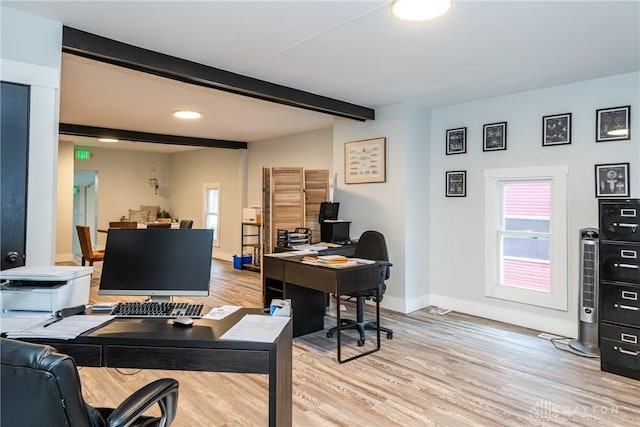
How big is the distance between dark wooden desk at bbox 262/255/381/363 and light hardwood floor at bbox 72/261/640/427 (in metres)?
0.21

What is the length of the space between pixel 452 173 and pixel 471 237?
79cm

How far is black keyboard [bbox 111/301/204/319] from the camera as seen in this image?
1.99 metres

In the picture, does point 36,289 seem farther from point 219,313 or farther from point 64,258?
point 64,258

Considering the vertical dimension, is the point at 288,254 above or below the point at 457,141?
below

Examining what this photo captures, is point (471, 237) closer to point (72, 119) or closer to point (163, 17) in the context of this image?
point (163, 17)

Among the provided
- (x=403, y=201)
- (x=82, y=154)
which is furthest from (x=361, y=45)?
(x=82, y=154)

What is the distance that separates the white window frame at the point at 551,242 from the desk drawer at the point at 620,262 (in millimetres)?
802

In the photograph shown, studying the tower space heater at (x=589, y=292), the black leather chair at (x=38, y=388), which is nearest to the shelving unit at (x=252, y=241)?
the tower space heater at (x=589, y=292)

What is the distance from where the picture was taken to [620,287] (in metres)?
3.05

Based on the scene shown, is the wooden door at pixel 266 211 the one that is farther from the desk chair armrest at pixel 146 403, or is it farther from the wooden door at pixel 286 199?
the desk chair armrest at pixel 146 403

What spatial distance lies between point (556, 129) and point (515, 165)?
509 millimetres

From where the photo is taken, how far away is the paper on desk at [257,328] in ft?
5.51

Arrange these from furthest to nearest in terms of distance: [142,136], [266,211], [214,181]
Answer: [214,181], [142,136], [266,211]

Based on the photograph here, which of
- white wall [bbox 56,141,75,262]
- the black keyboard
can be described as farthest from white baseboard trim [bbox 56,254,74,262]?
the black keyboard
